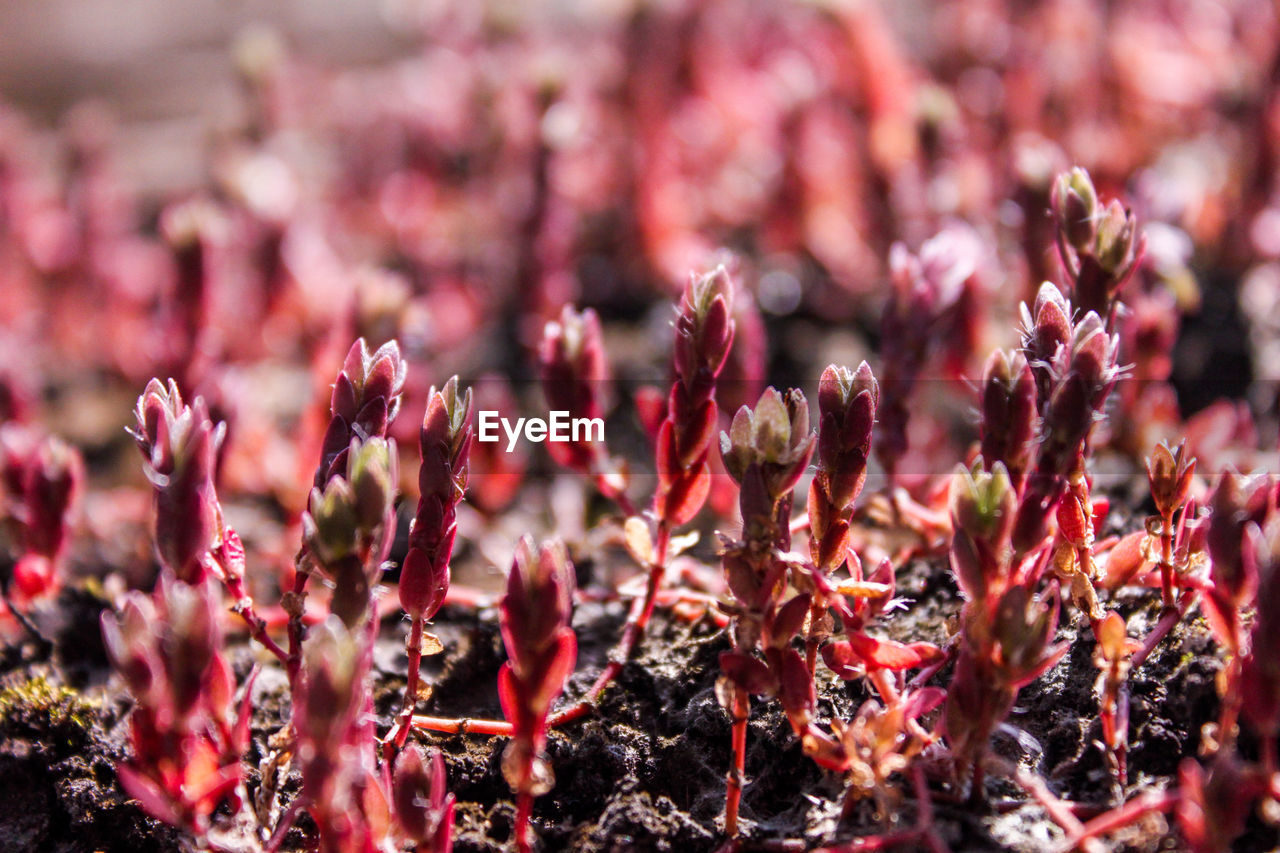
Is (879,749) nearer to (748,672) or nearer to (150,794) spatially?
(748,672)

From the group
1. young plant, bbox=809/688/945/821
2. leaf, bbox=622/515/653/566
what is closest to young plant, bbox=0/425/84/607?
leaf, bbox=622/515/653/566

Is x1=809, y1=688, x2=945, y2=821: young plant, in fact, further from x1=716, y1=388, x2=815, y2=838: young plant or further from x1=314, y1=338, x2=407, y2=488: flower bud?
x1=314, y1=338, x2=407, y2=488: flower bud

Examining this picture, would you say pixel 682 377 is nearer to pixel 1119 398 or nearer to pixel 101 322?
pixel 1119 398

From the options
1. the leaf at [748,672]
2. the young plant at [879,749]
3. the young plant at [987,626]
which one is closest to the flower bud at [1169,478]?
the young plant at [987,626]

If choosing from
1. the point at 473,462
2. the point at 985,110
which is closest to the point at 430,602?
the point at 473,462

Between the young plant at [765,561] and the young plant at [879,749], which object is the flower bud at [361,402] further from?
the young plant at [879,749]
